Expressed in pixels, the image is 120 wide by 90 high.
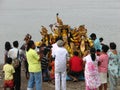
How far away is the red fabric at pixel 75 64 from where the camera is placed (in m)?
15.4

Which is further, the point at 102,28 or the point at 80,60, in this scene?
the point at 102,28

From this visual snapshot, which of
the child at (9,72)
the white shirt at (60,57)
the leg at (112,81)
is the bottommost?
the leg at (112,81)

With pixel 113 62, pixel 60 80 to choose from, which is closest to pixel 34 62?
pixel 60 80

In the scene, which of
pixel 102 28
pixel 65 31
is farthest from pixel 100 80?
pixel 102 28

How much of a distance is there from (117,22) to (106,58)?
89.8 ft

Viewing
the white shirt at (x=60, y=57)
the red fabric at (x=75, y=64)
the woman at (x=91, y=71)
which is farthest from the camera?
the red fabric at (x=75, y=64)

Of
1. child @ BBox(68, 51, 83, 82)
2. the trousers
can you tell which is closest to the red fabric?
child @ BBox(68, 51, 83, 82)

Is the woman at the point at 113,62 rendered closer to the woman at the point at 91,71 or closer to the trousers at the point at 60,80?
the woman at the point at 91,71

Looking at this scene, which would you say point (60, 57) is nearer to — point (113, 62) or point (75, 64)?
point (113, 62)

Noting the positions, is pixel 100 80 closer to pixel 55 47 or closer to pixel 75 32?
pixel 55 47

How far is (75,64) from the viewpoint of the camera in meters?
15.5

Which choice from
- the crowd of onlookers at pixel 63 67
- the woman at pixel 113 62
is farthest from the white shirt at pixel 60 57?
the woman at pixel 113 62

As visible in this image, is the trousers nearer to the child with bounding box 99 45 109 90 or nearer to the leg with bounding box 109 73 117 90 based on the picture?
the child with bounding box 99 45 109 90

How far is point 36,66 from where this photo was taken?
1248 cm
